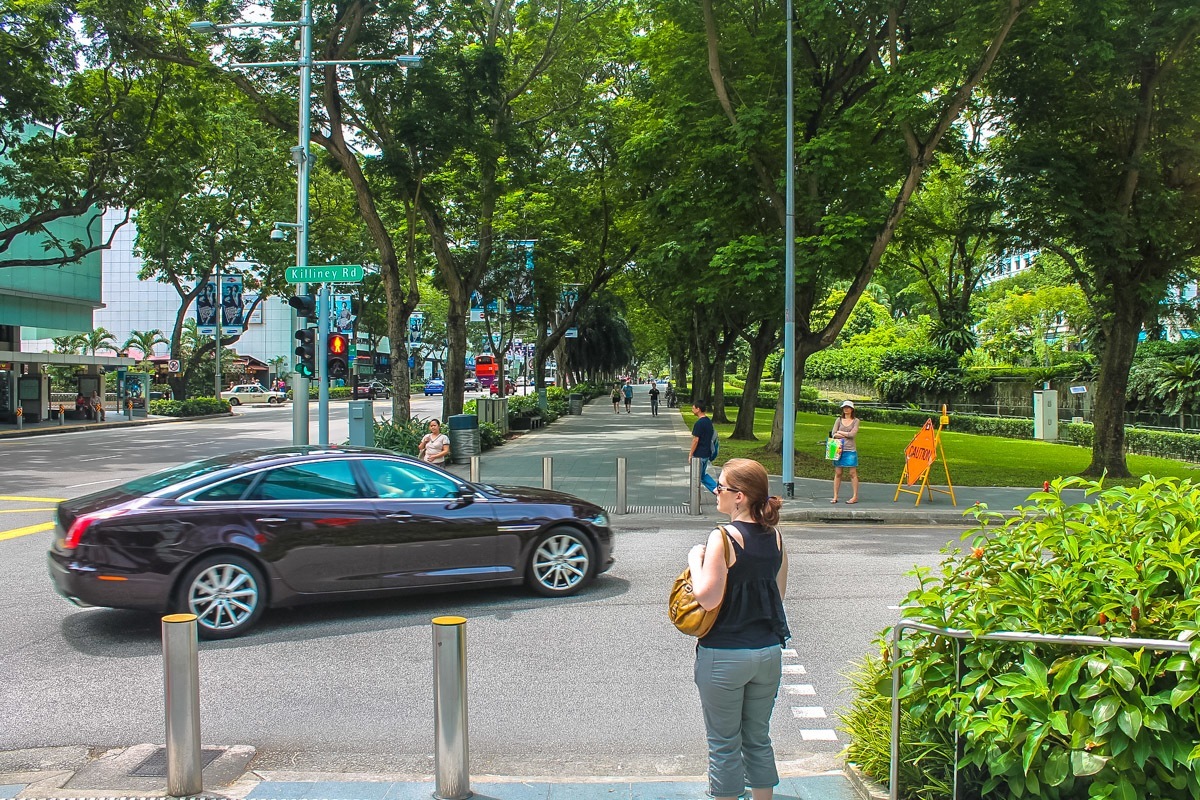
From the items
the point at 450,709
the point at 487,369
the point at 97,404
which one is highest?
the point at 487,369

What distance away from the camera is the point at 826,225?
17250 millimetres

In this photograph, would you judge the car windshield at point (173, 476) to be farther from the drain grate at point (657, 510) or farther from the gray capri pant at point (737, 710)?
the drain grate at point (657, 510)

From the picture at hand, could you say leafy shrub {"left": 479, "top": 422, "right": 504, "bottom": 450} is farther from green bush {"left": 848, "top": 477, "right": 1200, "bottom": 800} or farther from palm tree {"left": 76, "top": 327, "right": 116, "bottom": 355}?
palm tree {"left": 76, "top": 327, "right": 116, "bottom": 355}

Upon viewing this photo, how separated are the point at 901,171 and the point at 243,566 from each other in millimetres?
16938

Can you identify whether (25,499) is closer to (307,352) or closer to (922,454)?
(307,352)

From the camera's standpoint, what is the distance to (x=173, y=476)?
23.1 feet

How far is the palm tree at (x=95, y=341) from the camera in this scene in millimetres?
71269

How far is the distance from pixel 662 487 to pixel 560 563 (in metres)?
9.27

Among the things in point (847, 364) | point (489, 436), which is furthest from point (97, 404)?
point (847, 364)

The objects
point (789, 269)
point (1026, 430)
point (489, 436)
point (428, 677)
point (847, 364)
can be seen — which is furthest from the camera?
point (847, 364)

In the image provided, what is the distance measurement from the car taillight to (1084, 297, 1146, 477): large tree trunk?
18.4m

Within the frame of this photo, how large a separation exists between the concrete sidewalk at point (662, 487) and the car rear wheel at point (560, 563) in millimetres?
5934

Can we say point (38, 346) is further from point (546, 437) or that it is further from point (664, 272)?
point (664, 272)

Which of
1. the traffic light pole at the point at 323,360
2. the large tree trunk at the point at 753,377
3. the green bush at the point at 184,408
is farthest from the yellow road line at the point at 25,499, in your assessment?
the green bush at the point at 184,408
